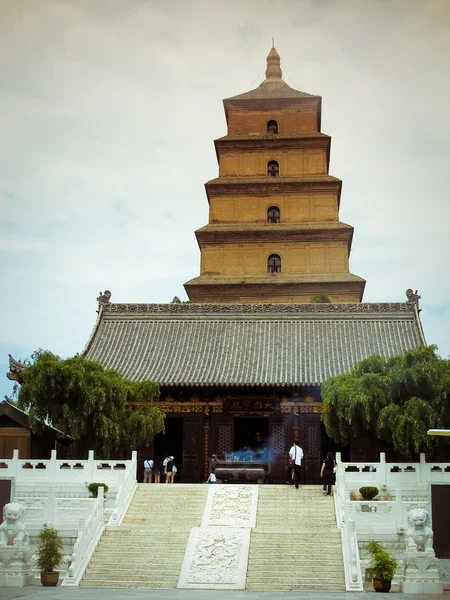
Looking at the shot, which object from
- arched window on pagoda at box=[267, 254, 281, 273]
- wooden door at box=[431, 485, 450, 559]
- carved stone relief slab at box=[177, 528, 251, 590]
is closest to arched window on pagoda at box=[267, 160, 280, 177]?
arched window on pagoda at box=[267, 254, 281, 273]

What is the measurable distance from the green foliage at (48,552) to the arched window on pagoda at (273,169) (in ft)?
86.2

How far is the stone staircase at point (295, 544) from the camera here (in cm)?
1452

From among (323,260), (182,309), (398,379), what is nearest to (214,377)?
(182,309)

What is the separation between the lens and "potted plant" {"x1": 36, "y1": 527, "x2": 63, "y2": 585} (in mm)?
14547

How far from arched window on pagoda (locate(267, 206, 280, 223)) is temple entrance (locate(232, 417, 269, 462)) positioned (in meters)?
12.0

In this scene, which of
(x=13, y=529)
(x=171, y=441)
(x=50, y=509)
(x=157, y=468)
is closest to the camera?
(x=13, y=529)

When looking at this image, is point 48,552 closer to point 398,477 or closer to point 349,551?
point 349,551

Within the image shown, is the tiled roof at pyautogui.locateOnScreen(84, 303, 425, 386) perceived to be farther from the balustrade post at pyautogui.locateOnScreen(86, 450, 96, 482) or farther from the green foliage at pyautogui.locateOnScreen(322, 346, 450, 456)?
the balustrade post at pyautogui.locateOnScreen(86, 450, 96, 482)

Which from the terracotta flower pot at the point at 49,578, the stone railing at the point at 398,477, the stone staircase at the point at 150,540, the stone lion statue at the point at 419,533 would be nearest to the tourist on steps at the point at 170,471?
the stone staircase at the point at 150,540

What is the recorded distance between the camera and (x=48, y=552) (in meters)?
14.7

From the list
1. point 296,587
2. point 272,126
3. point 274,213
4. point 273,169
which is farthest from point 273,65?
point 296,587

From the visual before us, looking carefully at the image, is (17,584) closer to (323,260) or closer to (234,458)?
(234,458)

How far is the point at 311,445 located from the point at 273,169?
16.1 metres

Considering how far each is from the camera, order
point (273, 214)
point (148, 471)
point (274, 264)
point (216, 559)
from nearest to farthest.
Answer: point (216, 559), point (148, 471), point (274, 264), point (273, 214)
